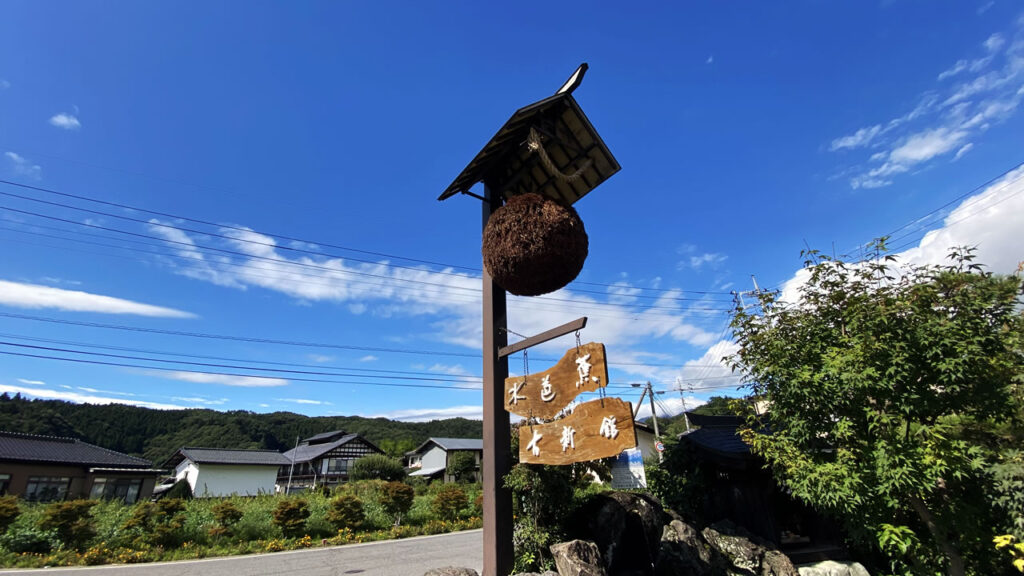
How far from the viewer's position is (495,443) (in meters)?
4.77

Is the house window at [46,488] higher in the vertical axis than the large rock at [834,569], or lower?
higher

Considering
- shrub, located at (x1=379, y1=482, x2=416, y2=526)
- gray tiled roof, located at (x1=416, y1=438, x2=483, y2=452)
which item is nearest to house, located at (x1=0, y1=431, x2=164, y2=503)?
shrub, located at (x1=379, y1=482, x2=416, y2=526)

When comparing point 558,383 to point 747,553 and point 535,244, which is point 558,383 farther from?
point 747,553

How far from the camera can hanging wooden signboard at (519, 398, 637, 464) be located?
11.8 feet

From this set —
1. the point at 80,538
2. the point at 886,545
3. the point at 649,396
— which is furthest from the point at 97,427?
the point at 886,545

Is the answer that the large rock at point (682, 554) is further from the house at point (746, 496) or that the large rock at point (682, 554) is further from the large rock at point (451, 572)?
the large rock at point (451, 572)

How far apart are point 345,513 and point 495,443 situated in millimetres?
11837

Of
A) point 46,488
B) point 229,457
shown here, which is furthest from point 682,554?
point 229,457

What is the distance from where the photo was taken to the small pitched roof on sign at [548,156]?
479cm

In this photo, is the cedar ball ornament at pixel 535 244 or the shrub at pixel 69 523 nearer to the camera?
the cedar ball ornament at pixel 535 244

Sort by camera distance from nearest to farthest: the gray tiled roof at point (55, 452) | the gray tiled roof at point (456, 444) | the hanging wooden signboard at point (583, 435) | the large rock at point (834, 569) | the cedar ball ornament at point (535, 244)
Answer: the hanging wooden signboard at point (583, 435) < the cedar ball ornament at point (535, 244) < the large rock at point (834, 569) < the gray tiled roof at point (55, 452) < the gray tiled roof at point (456, 444)

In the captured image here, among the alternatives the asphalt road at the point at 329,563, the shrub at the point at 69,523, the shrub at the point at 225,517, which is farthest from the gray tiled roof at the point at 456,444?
the shrub at the point at 69,523

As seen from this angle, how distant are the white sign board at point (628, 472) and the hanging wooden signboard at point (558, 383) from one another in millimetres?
6069

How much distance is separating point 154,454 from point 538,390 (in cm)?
6357
